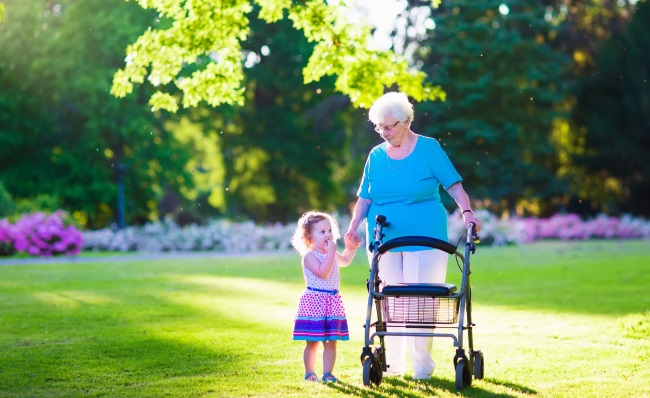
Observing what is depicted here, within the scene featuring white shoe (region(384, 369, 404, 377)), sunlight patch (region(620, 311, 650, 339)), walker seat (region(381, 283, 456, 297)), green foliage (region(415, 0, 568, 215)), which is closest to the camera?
walker seat (region(381, 283, 456, 297))

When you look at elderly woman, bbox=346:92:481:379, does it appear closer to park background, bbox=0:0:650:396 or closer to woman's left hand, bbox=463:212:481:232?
woman's left hand, bbox=463:212:481:232

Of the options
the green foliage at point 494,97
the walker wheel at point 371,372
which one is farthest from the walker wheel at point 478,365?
the green foliage at point 494,97

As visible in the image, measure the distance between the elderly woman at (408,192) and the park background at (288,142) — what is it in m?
7.42

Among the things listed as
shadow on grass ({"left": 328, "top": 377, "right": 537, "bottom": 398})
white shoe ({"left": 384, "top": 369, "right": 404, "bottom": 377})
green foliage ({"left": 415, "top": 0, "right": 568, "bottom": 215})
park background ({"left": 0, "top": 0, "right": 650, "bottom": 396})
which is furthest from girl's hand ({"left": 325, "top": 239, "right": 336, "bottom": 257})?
green foliage ({"left": 415, "top": 0, "right": 568, "bottom": 215})

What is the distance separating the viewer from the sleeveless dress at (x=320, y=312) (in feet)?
21.8

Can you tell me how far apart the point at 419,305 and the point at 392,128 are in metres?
1.12

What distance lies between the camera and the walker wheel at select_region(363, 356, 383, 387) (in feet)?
20.9

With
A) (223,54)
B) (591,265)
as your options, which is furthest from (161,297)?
(591,265)

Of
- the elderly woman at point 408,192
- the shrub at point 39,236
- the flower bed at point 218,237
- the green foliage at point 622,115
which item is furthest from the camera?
the green foliage at point 622,115

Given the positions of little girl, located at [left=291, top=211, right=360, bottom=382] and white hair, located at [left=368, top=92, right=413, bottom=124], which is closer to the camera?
white hair, located at [left=368, top=92, right=413, bottom=124]

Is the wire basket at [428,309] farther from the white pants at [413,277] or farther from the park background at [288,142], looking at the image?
the park background at [288,142]

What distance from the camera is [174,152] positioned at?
33.0 metres

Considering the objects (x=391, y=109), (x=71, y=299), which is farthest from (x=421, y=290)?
(x=71, y=299)

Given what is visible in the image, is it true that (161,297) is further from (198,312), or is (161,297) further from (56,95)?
(56,95)
